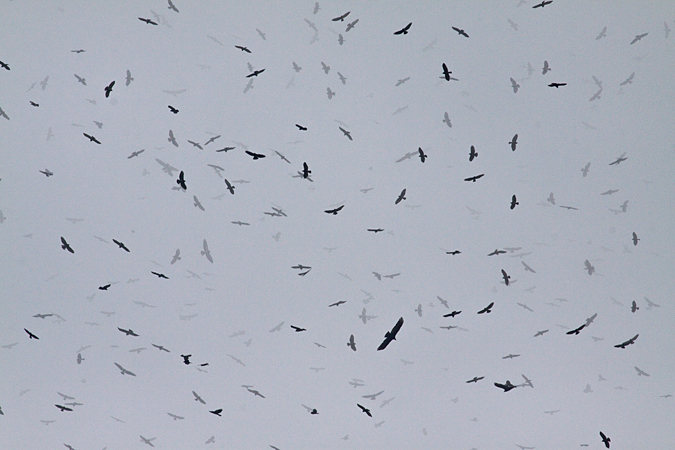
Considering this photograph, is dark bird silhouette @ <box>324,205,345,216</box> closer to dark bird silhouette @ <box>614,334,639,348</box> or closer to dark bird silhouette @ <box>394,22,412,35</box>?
dark bird silhouette @ <box>394,22,412,35</box>

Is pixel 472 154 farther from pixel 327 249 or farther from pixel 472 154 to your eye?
pixel 327 249

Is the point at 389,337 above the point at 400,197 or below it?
below

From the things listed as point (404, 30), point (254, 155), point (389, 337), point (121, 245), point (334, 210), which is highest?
point (404, 30)

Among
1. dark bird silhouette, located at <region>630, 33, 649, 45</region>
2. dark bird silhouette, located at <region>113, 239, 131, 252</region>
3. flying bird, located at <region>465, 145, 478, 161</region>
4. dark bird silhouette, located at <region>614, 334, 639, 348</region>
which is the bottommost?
dark bird silhouette, located at <region>614, 334, 639, 348</region>

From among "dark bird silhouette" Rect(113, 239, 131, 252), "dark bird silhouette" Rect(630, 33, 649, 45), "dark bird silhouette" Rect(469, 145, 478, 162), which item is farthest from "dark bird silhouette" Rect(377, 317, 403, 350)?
"dark bird silhouette" Rect(630, 33, 649, 45)

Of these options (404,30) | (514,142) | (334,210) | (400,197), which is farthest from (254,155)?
(514,142)

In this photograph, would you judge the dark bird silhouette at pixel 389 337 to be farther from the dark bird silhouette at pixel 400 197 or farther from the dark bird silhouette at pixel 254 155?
the dark bird silhouette at pixel 254 155

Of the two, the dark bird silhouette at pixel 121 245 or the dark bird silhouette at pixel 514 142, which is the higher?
the dark bird silhouette at pixel 514 142

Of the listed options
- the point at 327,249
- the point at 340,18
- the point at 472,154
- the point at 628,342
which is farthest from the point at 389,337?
the point at 340,18

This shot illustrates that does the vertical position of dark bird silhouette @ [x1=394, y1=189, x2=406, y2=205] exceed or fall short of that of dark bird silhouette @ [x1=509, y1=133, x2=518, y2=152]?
it falls short

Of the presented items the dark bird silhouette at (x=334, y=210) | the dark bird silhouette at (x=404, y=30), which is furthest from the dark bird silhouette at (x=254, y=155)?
the dark bird silhouette at (x=404, y=30)

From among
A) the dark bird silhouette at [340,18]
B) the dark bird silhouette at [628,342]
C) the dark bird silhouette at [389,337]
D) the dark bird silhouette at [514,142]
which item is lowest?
the dark bird silhouette at [389,337]

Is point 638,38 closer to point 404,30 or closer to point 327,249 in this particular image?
point 404,30
